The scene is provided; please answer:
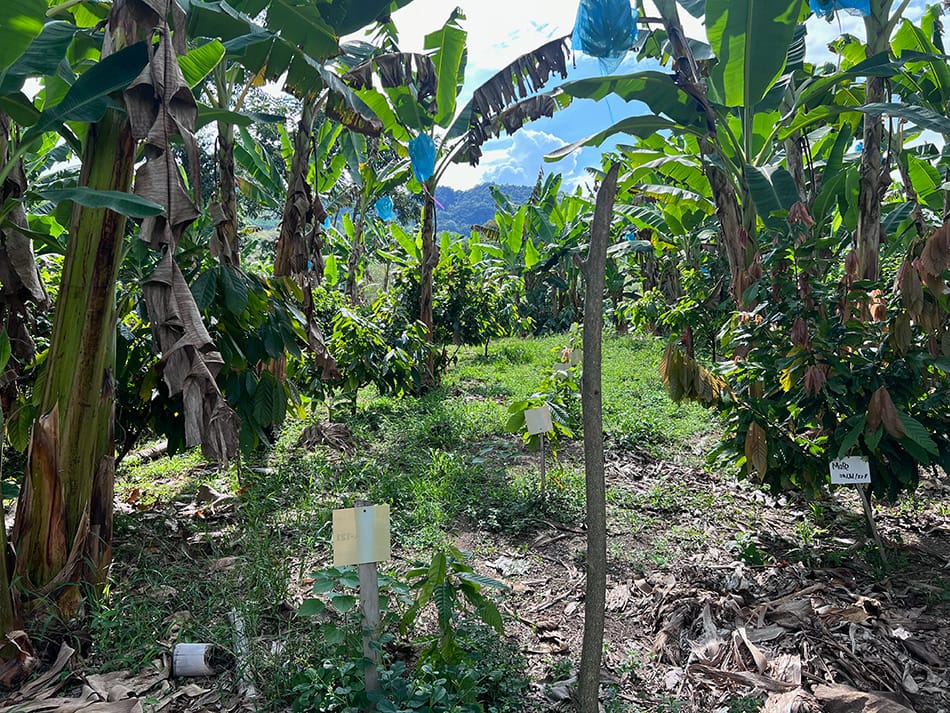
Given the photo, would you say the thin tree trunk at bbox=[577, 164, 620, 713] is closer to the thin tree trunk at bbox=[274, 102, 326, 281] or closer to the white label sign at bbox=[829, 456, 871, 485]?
the white label sign at bbox=[829, 456, 871, 485]

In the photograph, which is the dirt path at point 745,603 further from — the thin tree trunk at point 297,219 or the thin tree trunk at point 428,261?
the thin tree trunk at point 428,261

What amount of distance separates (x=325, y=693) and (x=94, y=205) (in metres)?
1.64

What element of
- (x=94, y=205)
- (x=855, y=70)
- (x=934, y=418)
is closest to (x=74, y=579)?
(x=94, y=205)

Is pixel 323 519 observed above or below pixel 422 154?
below

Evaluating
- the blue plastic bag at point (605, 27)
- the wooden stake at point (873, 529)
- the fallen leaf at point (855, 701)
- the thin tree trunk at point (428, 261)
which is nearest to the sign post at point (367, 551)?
the fallen leaf at point (855, 701)

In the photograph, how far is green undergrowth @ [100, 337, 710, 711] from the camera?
2143 mm

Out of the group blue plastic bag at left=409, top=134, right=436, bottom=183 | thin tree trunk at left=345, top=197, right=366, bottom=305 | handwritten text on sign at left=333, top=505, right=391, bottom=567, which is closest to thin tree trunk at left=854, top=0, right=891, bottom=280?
handwritten text on sign at left=333, top=505, right=391, bottom=567

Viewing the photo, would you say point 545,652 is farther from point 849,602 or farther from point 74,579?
point 74,579

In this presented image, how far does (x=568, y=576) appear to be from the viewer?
10.3 ft

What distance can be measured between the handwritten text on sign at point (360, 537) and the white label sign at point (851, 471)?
81.8 inches

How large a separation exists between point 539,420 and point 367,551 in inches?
79.4

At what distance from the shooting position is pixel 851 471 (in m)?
2.82

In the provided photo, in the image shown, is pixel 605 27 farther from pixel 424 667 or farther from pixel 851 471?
pixel 424 667

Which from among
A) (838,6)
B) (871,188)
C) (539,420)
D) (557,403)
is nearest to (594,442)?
(539,420)
